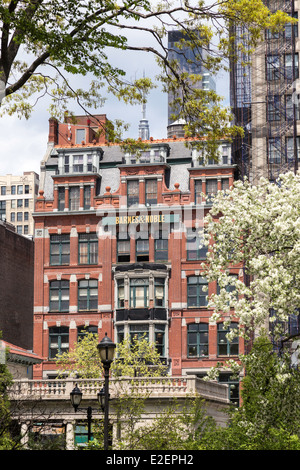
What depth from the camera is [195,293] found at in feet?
220

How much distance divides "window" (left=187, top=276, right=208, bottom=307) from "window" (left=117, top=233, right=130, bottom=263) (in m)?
5.38

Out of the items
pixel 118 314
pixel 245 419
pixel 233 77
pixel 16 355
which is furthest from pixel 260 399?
pixel 233 77

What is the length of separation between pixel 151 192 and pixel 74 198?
636 cm

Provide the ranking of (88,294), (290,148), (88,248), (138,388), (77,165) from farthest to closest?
(77,165), (88,248), (88,294), (290,148), (138,388)

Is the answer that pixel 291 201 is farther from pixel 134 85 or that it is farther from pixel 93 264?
pixel 93 264

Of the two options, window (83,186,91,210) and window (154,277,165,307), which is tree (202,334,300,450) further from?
window (83,186,91,210)

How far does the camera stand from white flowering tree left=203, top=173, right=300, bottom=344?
1120 inches

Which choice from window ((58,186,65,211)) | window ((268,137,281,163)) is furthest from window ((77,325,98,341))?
window ((268,137,281,163))

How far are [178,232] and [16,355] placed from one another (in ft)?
58.3

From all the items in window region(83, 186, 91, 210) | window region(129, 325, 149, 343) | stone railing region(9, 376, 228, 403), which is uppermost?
window region(83, 186, 91, 210)

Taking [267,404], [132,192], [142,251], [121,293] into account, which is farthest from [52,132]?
[267,404]

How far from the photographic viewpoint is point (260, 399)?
96.9ft

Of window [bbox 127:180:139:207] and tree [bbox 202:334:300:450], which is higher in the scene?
window [bbox 127:180:139:207]

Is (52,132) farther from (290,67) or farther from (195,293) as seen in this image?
(290,67)
